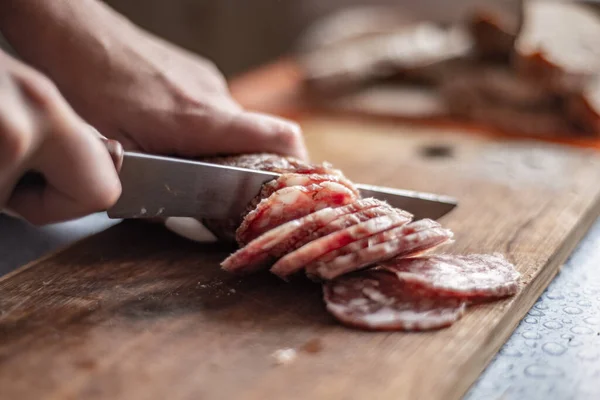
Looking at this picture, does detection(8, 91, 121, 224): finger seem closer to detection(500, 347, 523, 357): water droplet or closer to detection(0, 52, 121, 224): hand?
detection(0, 52, 121, 224): hand

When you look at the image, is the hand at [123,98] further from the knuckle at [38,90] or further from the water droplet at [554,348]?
the water droplet at [554,348]

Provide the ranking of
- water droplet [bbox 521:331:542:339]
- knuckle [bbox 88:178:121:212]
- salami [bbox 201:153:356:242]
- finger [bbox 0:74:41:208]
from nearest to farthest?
finger [bbox 0:74:41:208], knuckle [bbox 88:178:121:212], water droplet [bbox 521:331:542:339], salami [bbox 201:153:356:242]

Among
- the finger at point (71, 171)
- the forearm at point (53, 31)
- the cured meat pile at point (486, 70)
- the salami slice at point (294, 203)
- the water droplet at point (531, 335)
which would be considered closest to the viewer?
the finger at point (71, 171)

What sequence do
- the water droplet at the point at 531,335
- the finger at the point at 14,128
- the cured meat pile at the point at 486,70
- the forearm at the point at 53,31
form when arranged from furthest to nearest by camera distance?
the cured meat pile at the point at 486,70 → the forearm at the point at 53,31 → the water droplet at the point at 531,335 → the finger at the point at 14,128

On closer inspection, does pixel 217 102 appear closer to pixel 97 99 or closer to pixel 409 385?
pixel 97 99

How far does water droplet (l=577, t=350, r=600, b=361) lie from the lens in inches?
59.7

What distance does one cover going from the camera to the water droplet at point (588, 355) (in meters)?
1.52

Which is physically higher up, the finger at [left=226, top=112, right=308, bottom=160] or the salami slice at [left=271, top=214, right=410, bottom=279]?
the finger at [left=226, top=112, right=308, bottom=160]

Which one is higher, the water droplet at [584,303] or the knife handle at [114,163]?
the knife handle at [114,163]

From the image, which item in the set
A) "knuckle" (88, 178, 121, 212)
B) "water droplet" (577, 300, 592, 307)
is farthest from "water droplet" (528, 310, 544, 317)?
"knuckle" (88, 178, 121, 212)

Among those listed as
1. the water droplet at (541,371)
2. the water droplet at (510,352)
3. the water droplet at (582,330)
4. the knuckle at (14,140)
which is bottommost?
the water droplet at (541,371)

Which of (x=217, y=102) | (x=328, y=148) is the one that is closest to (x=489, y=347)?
(x=217, y=102)

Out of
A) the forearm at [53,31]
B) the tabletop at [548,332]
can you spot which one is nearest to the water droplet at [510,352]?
the tabletop at [548,332]

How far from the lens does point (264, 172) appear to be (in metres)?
1.88
